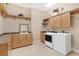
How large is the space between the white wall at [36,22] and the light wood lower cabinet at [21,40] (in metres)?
1.22

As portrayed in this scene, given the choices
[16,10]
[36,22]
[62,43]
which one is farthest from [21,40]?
[62,43]

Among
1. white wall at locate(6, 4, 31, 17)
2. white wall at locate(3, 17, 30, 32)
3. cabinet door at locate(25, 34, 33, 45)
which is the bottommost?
cabinet door at locate(25, 34, 33, 45)

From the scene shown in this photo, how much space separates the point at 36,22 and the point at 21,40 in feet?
7.67

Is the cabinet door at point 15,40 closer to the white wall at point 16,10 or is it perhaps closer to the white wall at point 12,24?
the white wall at point 12,24

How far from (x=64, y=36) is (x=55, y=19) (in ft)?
5.99

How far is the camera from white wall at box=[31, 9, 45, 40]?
6323 mm

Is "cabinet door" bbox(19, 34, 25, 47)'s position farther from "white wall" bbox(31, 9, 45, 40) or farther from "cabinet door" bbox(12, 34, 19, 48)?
"white wall" bbox(31, 9, 45, 40)

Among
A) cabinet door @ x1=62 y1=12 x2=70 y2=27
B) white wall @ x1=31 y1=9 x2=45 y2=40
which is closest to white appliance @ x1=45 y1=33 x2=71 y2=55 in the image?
cabinet door @ x1=62 y1=12 x2=70 y2=27

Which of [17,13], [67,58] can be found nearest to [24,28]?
[17,13]

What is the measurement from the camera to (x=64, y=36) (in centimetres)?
325

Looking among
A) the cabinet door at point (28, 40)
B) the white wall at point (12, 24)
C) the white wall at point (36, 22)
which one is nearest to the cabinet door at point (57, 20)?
the cabinet door at point (28, 40)

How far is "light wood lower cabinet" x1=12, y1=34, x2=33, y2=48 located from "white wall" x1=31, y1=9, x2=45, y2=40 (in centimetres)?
122

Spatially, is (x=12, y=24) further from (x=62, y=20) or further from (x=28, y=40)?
(x=62, y=20)

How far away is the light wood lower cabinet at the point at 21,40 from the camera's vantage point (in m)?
4.39
